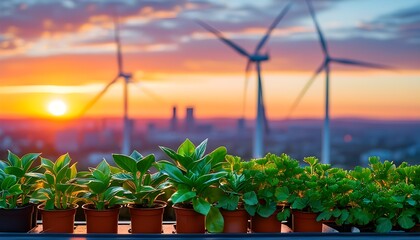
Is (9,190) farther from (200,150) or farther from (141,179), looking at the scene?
(200,150)

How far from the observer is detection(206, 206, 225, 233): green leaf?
2184 millimetres

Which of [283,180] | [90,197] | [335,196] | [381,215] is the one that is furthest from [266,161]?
[90,197]

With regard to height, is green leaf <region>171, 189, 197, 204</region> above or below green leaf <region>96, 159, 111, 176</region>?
below

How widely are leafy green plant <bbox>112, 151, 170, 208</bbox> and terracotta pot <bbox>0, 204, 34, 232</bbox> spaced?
0.39 meters

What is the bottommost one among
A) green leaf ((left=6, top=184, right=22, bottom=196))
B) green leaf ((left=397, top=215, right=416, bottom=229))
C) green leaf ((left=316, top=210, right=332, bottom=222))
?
green leaf ((left=397, top=215, right=416, bottom=229))

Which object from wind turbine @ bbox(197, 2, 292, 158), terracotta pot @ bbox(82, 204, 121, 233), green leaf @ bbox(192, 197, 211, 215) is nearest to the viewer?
green leaf @ bbox(192, 197, 211, 215)

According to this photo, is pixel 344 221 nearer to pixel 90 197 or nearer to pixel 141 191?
pixel 141 191

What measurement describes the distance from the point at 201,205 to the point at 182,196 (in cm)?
8

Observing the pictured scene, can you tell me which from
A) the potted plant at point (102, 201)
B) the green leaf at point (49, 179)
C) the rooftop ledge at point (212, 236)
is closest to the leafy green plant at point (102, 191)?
the potted plant at point (102, 201)

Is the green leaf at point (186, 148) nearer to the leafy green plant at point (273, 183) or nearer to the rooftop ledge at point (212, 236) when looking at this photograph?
the leafy green plant at point (273, 183)

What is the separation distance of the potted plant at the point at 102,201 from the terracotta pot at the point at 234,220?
0.39 meters

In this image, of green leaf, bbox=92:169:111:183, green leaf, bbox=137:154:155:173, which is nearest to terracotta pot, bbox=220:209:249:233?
green leaf, bbox=137:154:155:173

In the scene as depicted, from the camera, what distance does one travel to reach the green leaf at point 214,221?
7.16 ft

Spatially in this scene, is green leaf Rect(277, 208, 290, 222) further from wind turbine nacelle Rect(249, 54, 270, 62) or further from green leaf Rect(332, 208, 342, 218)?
wind turbine nacelle Rect(249, 54, 270, 62)
